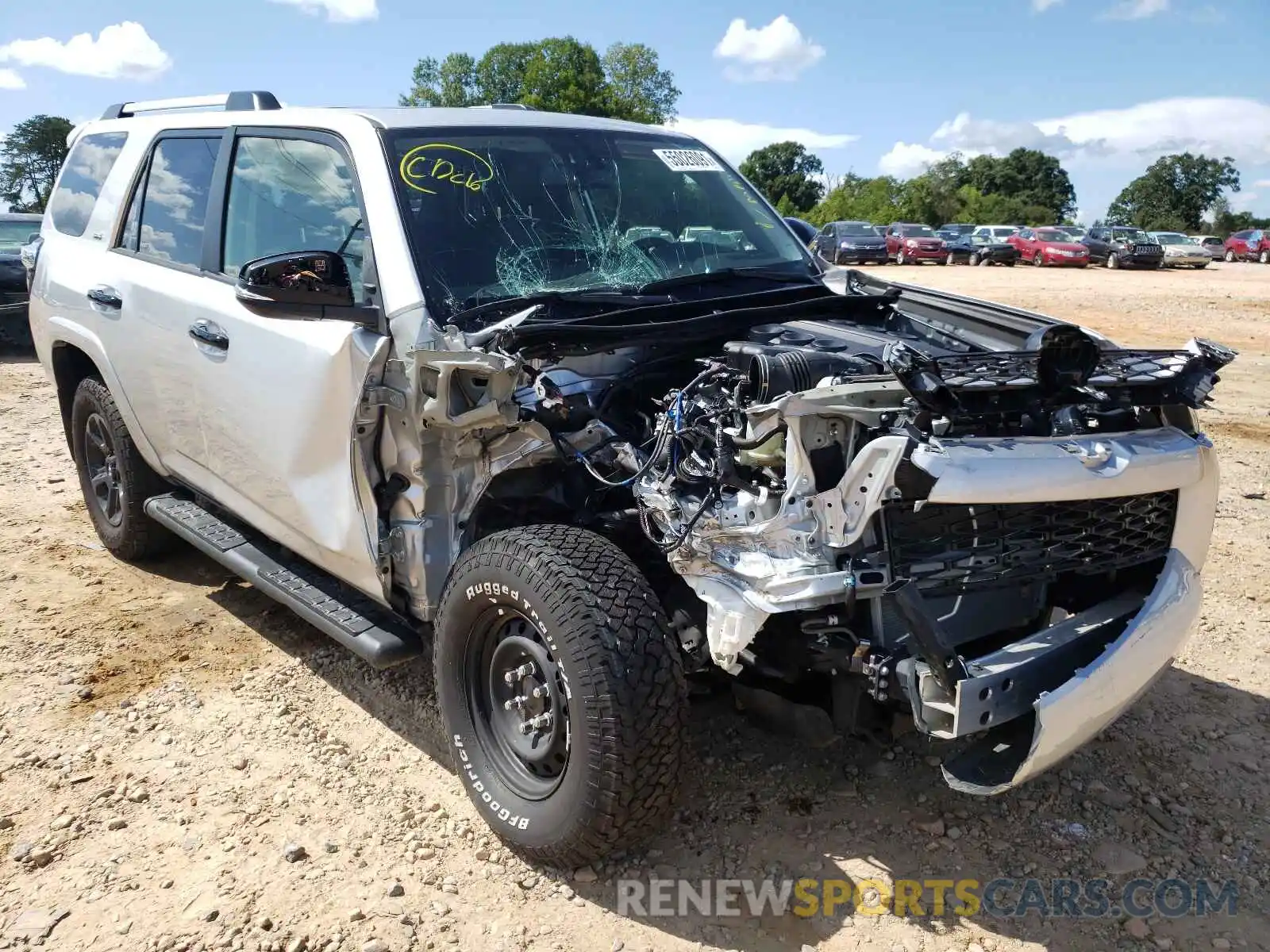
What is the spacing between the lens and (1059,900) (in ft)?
9.43

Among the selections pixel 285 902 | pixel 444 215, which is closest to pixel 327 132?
pixel 444 215

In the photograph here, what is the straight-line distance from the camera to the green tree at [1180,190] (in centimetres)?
7225

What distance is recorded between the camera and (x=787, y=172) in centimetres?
8506

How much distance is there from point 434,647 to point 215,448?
4.93 feet

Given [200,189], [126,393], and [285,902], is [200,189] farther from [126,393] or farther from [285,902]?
[285,902]

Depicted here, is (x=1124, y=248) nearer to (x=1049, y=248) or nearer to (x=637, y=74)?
(x=1049, y=248)

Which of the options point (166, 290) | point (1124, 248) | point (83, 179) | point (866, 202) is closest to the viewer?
point (166, 290)

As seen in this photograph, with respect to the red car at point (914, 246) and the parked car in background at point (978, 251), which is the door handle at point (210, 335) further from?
the parked car in background at point (978, 251)

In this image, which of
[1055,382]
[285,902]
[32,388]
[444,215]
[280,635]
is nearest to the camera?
[1055,382]

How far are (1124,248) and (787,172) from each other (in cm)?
5330

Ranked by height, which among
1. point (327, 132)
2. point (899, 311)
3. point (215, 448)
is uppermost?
point (327, 132)

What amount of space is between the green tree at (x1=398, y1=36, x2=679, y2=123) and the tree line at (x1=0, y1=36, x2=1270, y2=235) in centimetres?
6

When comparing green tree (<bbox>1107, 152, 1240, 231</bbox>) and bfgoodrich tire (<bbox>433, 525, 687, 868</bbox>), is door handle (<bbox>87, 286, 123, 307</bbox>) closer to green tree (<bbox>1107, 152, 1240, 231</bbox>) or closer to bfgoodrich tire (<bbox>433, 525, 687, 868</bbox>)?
bfgoodrich tire (<bbox>433, 525, 687, 868</bbox>)

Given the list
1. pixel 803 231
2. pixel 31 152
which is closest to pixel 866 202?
pixel 31 152
